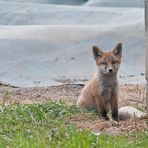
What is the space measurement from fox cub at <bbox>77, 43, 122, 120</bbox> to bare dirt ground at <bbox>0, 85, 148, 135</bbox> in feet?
1.25

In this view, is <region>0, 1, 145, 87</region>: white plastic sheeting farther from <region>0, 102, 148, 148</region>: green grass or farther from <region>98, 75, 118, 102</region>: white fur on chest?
<region>0, 102, 148, 148</region>: green grass

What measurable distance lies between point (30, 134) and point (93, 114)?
163cm

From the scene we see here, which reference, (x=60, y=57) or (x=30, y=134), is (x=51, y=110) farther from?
(x=60, y=57)

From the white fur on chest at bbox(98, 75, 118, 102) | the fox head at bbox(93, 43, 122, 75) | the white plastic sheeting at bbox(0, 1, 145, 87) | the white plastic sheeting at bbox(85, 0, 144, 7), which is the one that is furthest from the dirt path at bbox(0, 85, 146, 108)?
the white plastic sheeting at bbox(85, 0, 144, 7)

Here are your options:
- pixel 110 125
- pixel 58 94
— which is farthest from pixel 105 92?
→ pixel 58 94

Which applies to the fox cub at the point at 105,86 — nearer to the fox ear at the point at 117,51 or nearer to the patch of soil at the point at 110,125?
the fox ear at the point at 117,51

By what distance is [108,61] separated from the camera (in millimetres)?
7641

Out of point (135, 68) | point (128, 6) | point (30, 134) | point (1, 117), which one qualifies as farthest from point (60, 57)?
point (30, 134)

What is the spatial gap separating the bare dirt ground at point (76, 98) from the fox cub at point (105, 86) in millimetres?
380

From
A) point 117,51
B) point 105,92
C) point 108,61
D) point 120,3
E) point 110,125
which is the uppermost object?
point 120,3

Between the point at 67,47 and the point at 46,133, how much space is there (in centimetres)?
532

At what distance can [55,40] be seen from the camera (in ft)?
36.6

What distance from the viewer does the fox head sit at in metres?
7.62

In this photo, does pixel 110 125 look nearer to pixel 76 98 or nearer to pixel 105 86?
pixel 105 86
